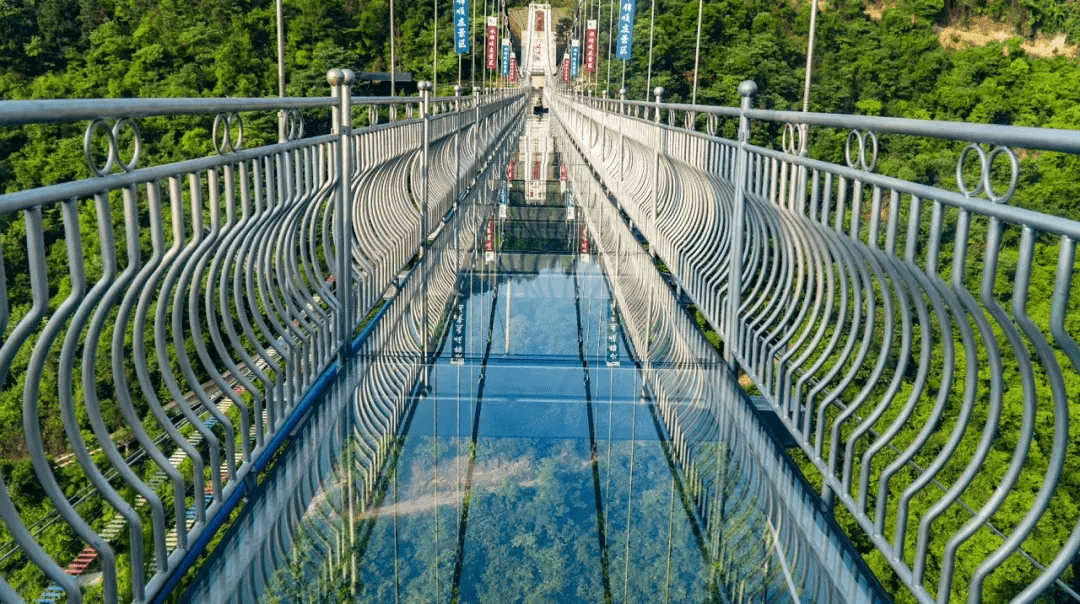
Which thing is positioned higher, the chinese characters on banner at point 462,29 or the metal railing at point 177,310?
the chinese characters on banner at point 462,29

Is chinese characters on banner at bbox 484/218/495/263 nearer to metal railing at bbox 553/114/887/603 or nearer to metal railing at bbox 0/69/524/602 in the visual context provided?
metal railing at bbox 553/114/887/603

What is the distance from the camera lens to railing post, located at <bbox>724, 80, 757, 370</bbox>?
478 cm

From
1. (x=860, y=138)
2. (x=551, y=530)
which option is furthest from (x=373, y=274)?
(x=860, y=138)

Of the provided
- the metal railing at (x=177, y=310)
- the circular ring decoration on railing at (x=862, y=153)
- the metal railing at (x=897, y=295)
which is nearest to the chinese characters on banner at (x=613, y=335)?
the metal railing at (x=897, y=295)

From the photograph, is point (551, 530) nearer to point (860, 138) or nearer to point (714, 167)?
point (860, 138)

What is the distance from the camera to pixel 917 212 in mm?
2400

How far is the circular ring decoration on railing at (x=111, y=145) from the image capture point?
6.55ft

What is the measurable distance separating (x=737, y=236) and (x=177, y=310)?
286 cm

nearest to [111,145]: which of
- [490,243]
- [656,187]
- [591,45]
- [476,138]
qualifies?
[656,187]

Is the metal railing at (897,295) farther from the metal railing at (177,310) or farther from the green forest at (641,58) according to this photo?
the green forest at (641,58)

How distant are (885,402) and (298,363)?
2177mm

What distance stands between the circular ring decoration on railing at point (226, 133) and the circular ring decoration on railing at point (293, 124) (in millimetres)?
678

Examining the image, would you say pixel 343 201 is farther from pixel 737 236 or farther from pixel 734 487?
pixel 734 487

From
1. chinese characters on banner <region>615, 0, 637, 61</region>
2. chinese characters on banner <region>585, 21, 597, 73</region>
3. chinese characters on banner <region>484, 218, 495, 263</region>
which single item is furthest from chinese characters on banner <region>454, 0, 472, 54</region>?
chinese characters on banner <region>484, 218, 495, 263</region>
